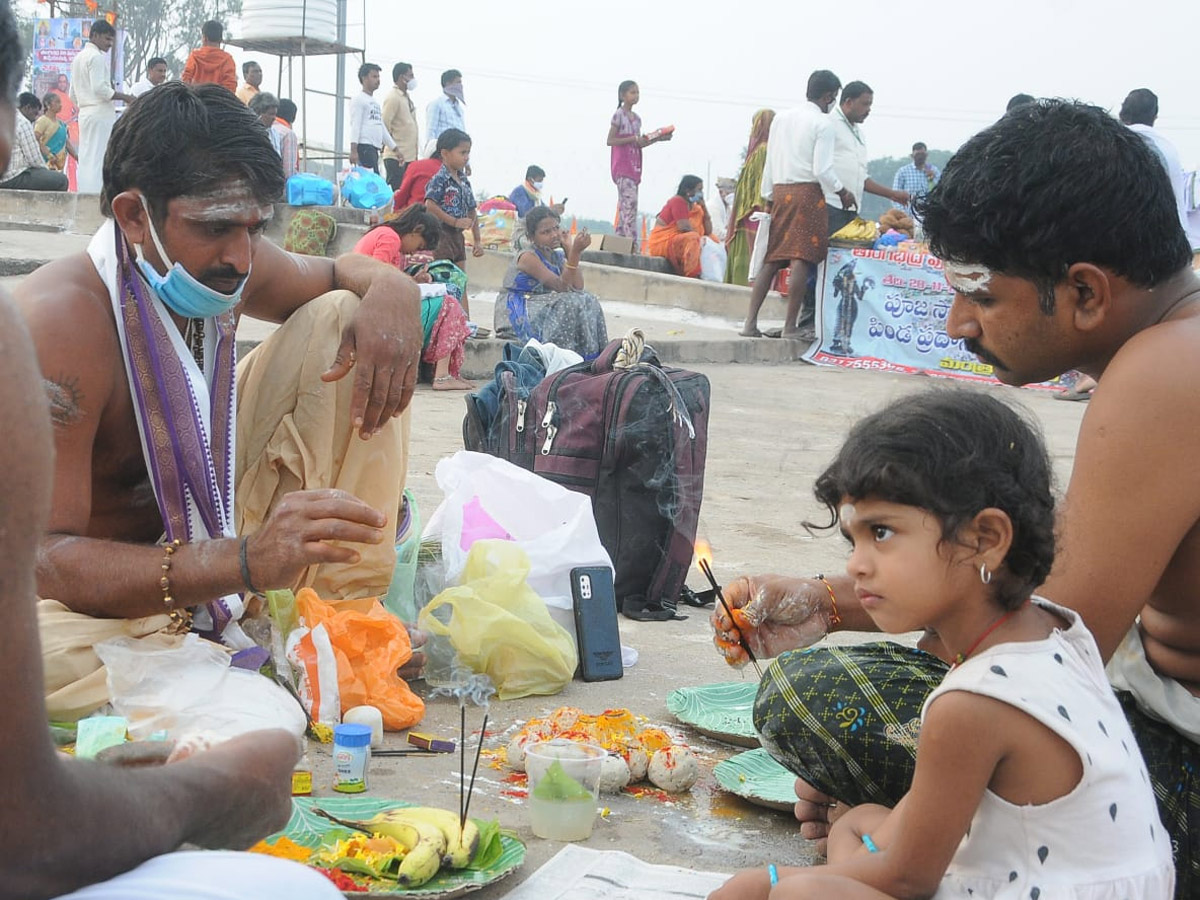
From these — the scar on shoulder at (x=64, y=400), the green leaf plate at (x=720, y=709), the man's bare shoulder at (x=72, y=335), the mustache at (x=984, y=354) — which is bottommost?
the green leaf plate at (x=720, y=709)

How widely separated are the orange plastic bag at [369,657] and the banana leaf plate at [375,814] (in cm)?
50

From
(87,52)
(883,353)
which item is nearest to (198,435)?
(883,353)

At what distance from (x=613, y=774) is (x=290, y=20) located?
22722 millimetres

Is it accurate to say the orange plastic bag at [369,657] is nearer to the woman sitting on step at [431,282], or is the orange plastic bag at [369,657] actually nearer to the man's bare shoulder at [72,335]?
the man's bare shoulder at [72,335]

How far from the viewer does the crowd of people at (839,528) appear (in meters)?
1.42

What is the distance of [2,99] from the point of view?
4.29 ft

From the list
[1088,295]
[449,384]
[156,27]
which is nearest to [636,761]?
[1088,295]

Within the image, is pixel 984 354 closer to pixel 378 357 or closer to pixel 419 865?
pixel 419 865

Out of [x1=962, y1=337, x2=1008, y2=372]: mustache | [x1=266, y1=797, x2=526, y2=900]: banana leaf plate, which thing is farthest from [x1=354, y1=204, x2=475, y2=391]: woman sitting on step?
[x1=962, y1=337, x2=1008, y2=372]: mustache

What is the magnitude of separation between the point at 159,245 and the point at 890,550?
6.16 ft

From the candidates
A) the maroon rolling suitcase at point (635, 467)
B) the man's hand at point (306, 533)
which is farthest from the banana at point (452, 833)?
the maroon rolling suitcase at point (635, 467)

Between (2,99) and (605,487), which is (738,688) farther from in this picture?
(2,99)

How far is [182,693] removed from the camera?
2.88 m

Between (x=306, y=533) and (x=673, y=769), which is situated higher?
(x=306, y=533)
